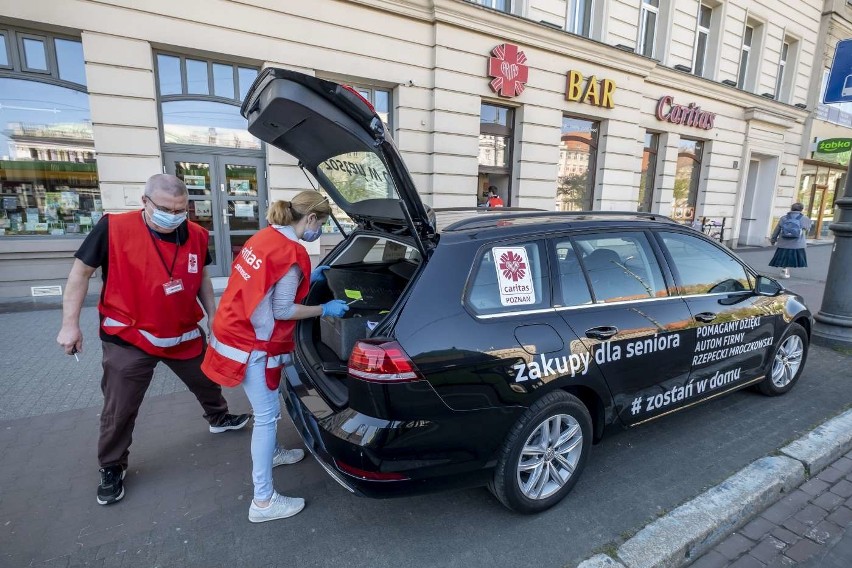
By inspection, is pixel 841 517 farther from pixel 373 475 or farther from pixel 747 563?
pixel 373 475

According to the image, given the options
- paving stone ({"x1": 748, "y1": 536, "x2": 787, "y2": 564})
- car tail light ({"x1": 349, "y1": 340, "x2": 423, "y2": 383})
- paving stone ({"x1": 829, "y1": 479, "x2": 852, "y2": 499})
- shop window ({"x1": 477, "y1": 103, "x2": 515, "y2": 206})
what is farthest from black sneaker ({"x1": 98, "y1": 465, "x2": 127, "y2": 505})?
shop window ({"x1": 477, "y1": 103, "x2": 515, "y2": 206})

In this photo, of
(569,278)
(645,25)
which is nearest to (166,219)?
(569,278)

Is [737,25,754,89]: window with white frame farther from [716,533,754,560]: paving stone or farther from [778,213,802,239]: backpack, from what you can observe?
[716,533,754,560]: paving stone

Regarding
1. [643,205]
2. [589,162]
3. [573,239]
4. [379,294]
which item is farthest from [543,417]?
[643,205]

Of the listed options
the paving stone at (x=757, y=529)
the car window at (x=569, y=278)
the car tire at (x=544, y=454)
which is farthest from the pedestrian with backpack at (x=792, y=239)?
the car tire at (x=544, y=454)

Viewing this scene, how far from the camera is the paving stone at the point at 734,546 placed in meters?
2.31

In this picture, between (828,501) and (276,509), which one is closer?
(276,509)

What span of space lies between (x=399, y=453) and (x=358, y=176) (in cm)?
187

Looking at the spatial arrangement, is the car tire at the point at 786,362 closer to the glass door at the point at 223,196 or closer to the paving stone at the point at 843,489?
the paving stone at the point at 843,489

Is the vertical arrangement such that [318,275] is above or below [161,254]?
below

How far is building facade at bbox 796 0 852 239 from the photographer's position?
1630 centimetres

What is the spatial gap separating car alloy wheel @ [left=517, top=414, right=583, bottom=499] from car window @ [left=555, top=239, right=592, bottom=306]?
0.67 metres

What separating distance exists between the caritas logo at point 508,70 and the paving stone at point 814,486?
8.34 m

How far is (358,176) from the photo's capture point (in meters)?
3.06
